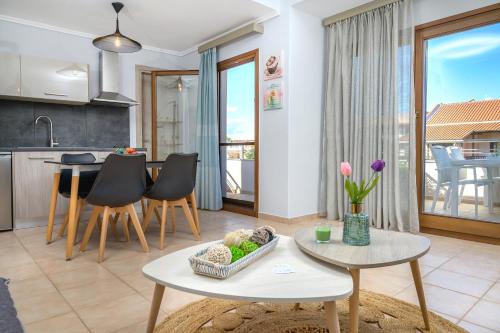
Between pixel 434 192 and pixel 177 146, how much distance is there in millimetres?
3585

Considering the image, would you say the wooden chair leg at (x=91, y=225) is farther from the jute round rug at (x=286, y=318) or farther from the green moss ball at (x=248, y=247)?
the green moss ball at (x=248, y=247)

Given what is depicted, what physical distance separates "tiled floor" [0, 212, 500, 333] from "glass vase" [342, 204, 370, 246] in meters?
0.69

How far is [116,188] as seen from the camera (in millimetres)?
2621

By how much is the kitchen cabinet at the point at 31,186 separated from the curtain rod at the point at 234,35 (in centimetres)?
238

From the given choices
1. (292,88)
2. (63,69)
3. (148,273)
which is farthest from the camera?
(63,69)

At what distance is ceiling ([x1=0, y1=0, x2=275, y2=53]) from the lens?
12.0 ft

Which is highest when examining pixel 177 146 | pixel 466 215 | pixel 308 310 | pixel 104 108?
pixel 104 108

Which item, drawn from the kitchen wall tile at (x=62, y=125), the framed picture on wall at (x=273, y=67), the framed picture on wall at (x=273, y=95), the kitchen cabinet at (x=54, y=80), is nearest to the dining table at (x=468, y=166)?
the framed picture on wall at (x=273, y=95)

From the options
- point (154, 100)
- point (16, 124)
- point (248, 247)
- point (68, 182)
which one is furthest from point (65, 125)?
point (248, 247)

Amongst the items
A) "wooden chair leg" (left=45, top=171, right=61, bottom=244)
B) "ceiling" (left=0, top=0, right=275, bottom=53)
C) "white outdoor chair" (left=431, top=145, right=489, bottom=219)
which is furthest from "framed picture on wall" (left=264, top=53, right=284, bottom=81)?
"wooden chair leg" (left=45, top=171, right=61, bottom=244)

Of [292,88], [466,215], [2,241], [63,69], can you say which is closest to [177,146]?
[63,69]

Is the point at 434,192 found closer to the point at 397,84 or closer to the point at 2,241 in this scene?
the point at 397,84

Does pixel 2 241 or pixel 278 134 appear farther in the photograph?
pixel 278 134

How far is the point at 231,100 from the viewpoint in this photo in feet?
17.3
